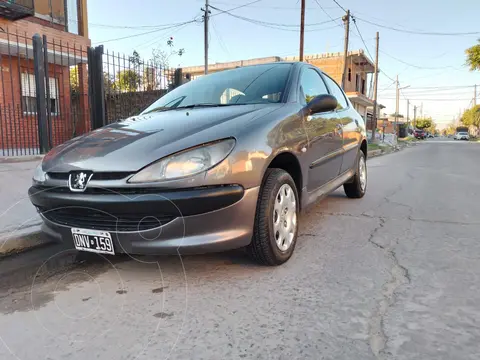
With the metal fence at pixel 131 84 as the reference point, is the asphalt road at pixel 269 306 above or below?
below

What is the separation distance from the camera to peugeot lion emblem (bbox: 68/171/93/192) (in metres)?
2.42

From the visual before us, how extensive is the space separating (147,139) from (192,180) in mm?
520

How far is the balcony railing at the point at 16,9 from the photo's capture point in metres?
9.77

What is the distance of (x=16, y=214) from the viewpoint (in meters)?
3.92

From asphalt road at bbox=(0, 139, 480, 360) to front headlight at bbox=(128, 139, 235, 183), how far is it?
30.6 inches

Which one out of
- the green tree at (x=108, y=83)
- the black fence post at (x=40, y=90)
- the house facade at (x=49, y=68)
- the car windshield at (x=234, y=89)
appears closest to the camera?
the car windshield at (x=234, y=89)

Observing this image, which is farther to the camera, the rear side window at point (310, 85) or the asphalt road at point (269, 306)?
the rear side window at point (310, 85)

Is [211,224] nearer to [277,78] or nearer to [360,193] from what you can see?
[277,78]

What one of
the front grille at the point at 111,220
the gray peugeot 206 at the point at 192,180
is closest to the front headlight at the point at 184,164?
the gray peugeot 206 at the point at 192,180

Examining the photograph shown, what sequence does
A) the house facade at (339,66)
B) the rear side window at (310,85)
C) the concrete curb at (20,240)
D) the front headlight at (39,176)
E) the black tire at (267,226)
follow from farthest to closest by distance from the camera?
the house facade at (339,66) < the rear side window at (310,85) < the concrete curb at (20,240) < the front headlight at (39,176) < the black tire at (267,226)

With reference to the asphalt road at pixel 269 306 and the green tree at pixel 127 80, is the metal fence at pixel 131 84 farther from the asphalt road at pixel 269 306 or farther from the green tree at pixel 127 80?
the asphalt road at pixel 269 306

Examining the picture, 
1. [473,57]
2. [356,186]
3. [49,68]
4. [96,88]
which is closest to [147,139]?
[356,186]

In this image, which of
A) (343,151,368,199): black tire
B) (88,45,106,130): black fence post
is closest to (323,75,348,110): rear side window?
(343,151,368,199): black tire

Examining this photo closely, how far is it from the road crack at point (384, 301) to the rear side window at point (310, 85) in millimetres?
1477
